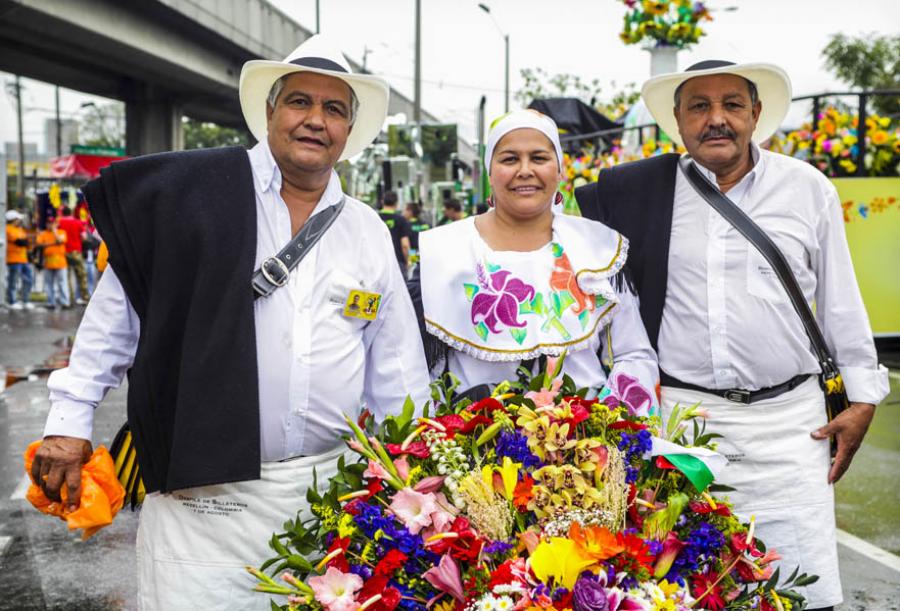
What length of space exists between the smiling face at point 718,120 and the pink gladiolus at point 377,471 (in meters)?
1.76

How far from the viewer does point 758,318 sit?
10.9ft

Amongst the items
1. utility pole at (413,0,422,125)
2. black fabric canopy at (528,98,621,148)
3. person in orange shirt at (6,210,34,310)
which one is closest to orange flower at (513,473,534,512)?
black fabric canopy at (528,98,621,148)

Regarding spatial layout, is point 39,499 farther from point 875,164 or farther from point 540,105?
point 540,105

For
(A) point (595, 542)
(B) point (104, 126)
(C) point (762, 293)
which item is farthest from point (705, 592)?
(B) point (104, 126)

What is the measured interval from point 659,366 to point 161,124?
112 feet

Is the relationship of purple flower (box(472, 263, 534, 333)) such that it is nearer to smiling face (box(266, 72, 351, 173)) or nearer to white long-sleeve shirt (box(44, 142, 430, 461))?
white long-sleeve shirt (box(44, 142, 430, 461))

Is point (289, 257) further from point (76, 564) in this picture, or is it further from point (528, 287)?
point (76, 564)

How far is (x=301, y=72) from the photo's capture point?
3.10 m

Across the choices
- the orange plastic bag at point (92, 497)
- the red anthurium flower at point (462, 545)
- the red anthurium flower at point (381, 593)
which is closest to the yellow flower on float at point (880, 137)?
the orange plastic bag at point (92, 497)

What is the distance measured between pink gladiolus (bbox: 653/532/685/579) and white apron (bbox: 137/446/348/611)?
1.16 meters

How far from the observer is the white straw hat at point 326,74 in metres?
3.07

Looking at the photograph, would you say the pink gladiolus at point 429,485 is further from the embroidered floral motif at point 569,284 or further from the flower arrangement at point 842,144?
the flower arrangement at point 842,144

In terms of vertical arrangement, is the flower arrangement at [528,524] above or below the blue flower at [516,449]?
below

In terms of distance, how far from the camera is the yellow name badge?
2986 mm
